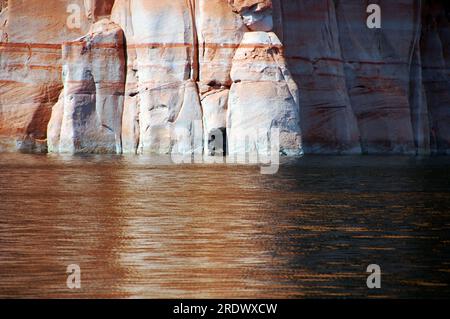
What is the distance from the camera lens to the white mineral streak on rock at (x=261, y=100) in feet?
151

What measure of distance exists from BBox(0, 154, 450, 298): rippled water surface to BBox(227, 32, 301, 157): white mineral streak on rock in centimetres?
709

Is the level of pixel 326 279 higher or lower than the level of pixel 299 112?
lower

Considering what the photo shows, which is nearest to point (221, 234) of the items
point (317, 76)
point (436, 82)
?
point (317, 76)

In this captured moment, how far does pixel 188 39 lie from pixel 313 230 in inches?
981

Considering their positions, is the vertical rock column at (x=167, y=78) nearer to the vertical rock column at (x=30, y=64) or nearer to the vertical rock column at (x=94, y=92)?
the vertical rock column at (x=94, y=92)

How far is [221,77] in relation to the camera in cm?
4844

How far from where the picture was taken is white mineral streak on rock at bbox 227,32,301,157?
4609 centimetres

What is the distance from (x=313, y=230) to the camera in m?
25.2

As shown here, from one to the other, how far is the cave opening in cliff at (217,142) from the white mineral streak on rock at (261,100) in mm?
727

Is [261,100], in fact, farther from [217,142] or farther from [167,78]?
[167,78]

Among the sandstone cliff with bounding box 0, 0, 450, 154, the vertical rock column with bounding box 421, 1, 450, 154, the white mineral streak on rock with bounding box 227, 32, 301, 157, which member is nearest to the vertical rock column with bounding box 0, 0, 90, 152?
the sandstone cliff with bounding box 0, 0, 450, 154

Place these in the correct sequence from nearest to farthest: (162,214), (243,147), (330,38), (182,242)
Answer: (182,242), (162,214), (243,147), (330,38)

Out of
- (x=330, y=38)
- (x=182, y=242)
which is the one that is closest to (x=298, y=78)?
(x=330, y=38)

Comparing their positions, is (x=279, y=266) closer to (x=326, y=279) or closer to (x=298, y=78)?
(x=326, y=279)
